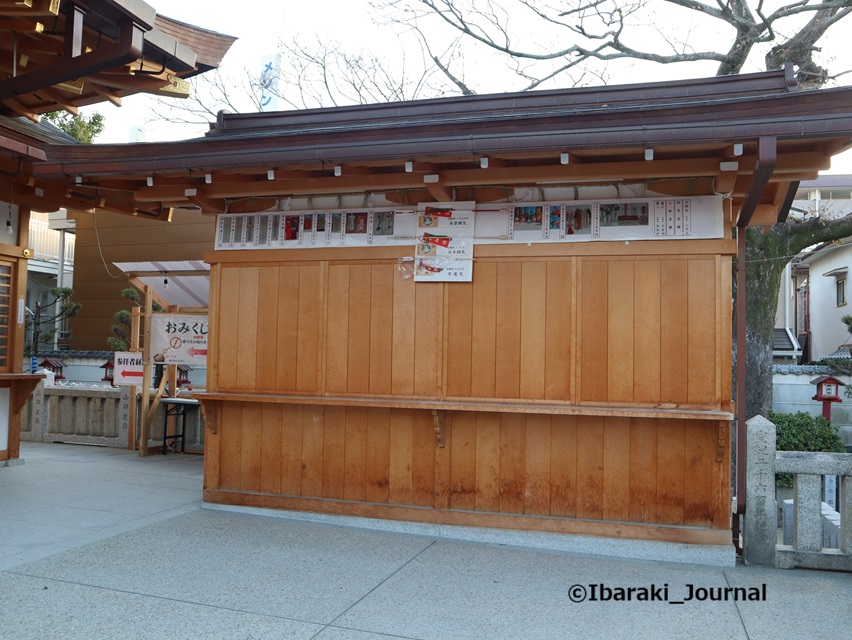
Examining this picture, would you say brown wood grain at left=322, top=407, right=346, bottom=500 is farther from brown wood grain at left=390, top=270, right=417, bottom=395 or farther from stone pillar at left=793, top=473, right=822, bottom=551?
stone pillar at left=793, top=473, right=822, bottom=551

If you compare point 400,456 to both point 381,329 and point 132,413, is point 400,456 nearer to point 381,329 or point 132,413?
point 381,329

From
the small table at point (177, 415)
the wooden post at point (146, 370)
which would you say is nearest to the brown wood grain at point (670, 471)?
the small table at point (177, 415)

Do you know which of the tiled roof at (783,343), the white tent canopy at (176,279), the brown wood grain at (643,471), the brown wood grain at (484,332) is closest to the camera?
the brown wood grain at (643,471)

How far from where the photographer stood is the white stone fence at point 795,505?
19.3 feet

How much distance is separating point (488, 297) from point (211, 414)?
330 cm

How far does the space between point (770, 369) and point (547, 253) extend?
6.73 metres

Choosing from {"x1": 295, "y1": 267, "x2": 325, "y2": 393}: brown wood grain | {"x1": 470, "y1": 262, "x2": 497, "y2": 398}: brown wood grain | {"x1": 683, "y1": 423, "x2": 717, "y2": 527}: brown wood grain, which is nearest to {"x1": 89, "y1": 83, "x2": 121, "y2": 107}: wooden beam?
{"x1": 295, "y1": 267, "x2": 325, "y2": 393}: brown wood grain

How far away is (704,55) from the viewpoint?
1256 centimetres

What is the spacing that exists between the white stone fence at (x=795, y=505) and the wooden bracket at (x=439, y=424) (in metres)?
2.69

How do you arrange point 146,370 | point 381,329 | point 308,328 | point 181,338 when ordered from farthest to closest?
point 146,370 → point 181,338 → point 308,328 → point 381,329

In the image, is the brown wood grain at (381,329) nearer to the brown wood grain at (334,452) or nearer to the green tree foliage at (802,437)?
the brown wood grain at (334,452)

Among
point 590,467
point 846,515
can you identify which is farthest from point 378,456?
point 846,515

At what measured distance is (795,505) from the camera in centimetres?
599

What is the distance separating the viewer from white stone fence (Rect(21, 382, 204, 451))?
11.6 meters
